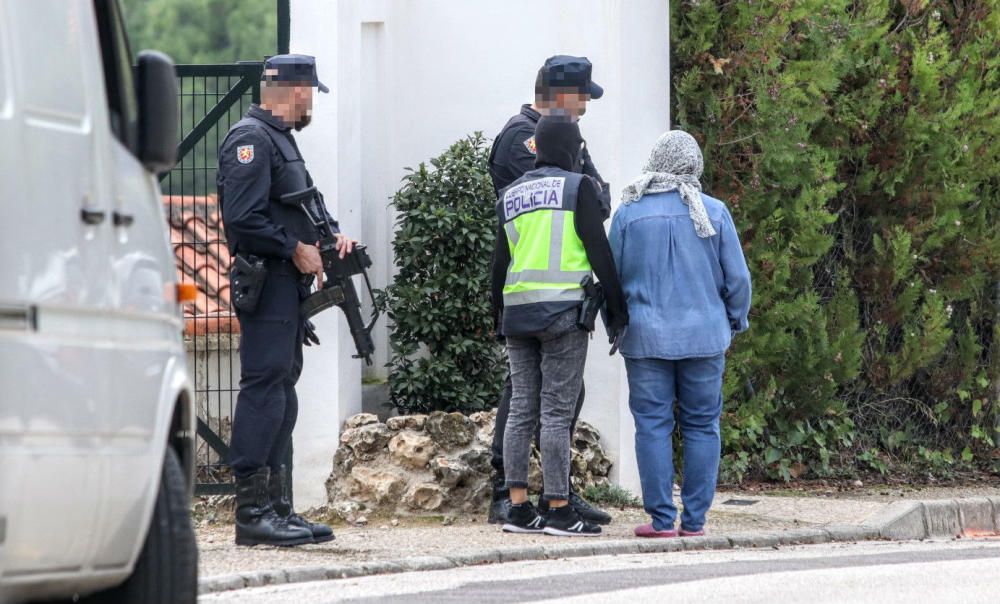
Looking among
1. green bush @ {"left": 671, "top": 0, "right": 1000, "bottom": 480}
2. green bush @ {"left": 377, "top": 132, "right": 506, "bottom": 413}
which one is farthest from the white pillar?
green bush @ {"left": 671, "top": 0, "right": 1000, "bottom": 480}

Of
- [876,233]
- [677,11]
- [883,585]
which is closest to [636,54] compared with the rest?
[677,11]

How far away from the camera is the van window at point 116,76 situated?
4.34 metres

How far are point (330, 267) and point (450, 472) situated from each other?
5.07ft

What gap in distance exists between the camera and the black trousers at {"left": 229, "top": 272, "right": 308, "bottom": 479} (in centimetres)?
744

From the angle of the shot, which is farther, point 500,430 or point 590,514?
point 500,430

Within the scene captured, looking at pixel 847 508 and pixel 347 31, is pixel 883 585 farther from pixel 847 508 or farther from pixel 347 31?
pixel 347 31

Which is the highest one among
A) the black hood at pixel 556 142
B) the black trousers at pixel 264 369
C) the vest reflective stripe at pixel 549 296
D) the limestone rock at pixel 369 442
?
the black hood at pixel 556 142

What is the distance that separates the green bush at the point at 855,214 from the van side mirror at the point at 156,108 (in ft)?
19.3

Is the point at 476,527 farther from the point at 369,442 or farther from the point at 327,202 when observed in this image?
the point at 327,202

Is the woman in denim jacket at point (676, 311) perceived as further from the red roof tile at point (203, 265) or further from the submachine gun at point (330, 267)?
the red roof tile at point (203, 265)

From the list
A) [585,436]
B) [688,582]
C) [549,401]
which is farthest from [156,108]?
[585,436]

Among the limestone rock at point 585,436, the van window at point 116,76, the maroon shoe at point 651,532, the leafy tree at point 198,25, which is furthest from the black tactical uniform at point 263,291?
the leafy tree at point 198,25

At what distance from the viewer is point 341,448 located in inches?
355

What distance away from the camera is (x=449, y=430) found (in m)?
8.84
